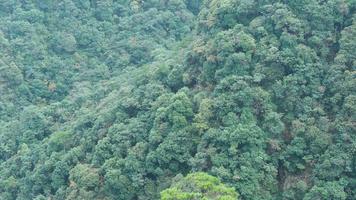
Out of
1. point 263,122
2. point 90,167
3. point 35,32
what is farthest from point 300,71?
point 35,32

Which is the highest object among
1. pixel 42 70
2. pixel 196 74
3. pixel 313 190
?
pixel 196 74

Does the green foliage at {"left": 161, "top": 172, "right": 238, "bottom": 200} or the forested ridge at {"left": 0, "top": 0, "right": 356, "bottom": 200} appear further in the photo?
the forested ridge at {"left": 0, "top": 0, "right": 356, "bottom": 200}

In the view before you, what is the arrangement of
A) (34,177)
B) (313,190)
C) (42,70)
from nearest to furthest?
(313,190) → (34,177) → (42,70)

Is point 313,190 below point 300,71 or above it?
below

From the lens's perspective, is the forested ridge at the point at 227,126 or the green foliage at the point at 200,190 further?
the forested ridge at the point at 227,126

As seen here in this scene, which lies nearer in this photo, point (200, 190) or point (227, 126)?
point (200, 190)

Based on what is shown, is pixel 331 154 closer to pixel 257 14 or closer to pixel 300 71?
pixel 300 71

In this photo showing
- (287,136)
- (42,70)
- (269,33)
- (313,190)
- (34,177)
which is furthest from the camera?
(42,70)

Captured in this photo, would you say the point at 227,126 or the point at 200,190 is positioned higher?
the point at 227,126
